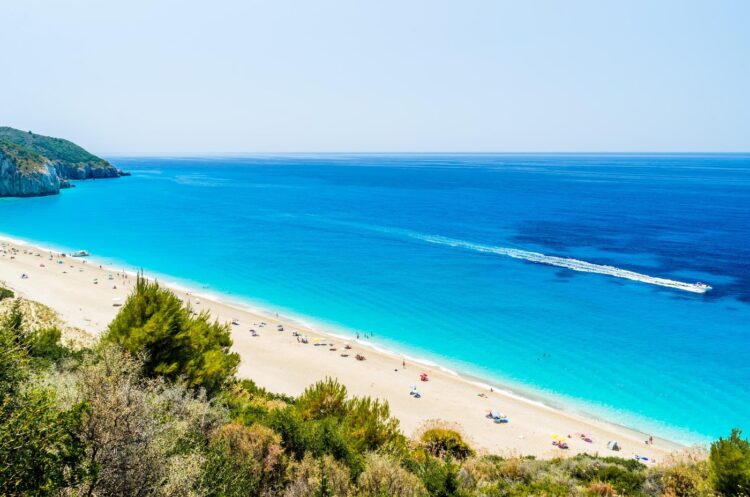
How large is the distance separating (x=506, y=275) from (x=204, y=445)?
41673mm

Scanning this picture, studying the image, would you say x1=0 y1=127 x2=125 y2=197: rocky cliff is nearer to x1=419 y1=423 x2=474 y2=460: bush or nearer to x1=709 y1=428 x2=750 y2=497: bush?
x1=419 y1=423 x2=474 y2=460: bush

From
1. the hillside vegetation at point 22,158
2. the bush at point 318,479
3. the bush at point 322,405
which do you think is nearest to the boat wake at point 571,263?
the bush at point 322,405

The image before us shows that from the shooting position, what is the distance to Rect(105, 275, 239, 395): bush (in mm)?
16641

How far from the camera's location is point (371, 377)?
2939 cm

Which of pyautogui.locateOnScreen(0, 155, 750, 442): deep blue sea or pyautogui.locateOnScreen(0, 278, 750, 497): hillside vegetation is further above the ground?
pyautogui.locateOnScreen(0, 278, 750, 497): hillside vegetation

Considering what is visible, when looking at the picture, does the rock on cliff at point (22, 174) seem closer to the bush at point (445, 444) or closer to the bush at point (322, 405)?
the bush at point (322, 405)

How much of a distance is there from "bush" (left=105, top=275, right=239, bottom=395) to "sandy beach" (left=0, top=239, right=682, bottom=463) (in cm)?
891

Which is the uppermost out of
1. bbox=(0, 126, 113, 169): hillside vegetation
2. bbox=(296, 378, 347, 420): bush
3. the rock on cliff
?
bbox=(0, 126, 113, 169): hillside vegetation

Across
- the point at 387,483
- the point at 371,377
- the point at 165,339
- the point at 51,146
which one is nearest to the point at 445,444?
the point at 387,483

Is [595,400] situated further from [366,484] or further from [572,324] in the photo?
[366,484]

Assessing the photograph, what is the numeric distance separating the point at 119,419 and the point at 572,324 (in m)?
35.1

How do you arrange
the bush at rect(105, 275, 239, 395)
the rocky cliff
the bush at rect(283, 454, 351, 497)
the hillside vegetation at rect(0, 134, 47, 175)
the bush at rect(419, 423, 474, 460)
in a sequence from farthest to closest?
1. the rocky cliff
2. the hillside vegetation at rect(0, 134, 47, 175)
3. the bush at rect(419, 423, 474, 460)
4. the bush at rect(105, 275, 239, 395)
5. the bush at rect(283, 454, 351, 497)

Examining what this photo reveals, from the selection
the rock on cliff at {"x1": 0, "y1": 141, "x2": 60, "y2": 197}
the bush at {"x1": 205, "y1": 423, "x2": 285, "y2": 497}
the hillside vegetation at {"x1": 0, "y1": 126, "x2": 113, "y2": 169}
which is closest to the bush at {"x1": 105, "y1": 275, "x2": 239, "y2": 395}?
the bush at {"x1": 205, "y1": 423, "x2": 285, "y2": 497}

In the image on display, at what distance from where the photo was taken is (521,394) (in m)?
28.1
